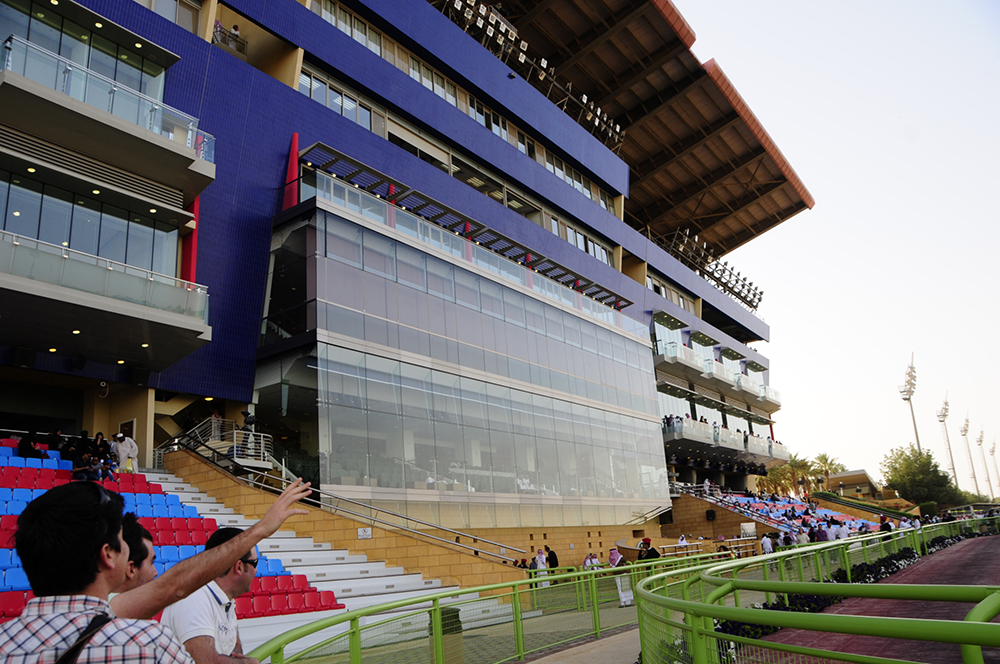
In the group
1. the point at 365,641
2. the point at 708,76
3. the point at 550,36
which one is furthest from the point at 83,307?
the point at 708,76

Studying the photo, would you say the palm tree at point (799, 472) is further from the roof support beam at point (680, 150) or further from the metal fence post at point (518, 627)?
the metal fence post at point (518, 627)

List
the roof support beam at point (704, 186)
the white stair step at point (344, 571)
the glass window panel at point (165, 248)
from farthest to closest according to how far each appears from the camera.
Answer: the roof support beam at point (704, 186) → the glass window panel at point (165, 248) → the white stair step at point (344, 571)

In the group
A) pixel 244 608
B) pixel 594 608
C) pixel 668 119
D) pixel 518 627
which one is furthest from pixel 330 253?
pixel 668 119

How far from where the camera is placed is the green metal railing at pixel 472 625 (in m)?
5.48

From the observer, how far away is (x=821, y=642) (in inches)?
227

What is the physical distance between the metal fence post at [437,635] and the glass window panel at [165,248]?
56.7 ft

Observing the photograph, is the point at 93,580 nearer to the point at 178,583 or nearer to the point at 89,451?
the point at 178,583

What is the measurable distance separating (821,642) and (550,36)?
4404 cm

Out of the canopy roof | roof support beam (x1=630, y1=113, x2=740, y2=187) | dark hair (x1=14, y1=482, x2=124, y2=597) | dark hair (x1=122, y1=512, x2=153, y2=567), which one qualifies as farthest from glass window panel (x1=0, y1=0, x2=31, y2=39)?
roof support beam (x1=630, y1=113, x2=740, y2=187)

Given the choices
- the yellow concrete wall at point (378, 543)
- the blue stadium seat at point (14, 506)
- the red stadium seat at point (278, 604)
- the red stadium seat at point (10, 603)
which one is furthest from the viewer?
the yellow concrete wall at point (378, 543)

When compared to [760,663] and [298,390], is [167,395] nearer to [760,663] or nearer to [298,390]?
[298,390]

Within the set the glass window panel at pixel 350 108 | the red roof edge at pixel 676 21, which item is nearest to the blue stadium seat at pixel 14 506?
the glass window panel at pixel 350 108

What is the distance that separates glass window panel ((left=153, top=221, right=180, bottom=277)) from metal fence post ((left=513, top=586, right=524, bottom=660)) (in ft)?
54.2

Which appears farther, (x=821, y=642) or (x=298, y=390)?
(x=298, y=390)
